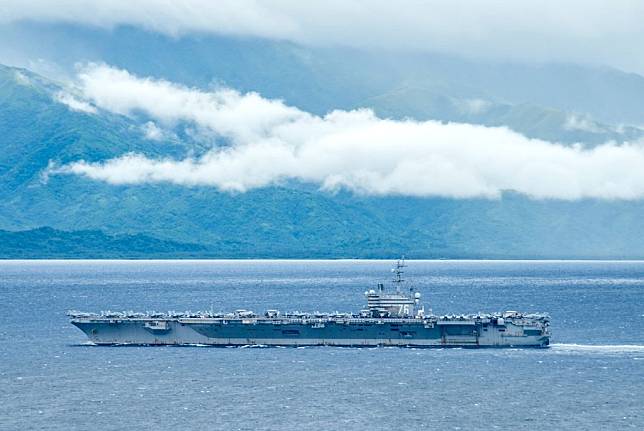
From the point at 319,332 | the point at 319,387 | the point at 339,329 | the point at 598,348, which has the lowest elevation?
the point at 319,387

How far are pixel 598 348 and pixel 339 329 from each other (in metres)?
30.8

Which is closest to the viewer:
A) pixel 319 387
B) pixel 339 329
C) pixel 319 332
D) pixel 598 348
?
pixel 319 387

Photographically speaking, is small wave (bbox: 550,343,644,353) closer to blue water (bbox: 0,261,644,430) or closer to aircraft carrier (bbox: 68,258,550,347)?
blue water (bbox: 0,261,644,430)

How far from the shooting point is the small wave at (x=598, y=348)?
443 ft

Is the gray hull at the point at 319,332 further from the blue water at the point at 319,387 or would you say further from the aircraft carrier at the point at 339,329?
the blue water at the point at 319,387

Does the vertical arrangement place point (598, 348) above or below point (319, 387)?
above

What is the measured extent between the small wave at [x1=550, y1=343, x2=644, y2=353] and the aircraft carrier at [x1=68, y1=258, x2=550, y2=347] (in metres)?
2.54

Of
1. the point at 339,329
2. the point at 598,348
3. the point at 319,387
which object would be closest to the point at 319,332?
the point at 339,329

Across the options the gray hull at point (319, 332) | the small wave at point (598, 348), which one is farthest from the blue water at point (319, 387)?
the gray hull at point (319, 332)

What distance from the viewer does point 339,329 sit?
14138 cm

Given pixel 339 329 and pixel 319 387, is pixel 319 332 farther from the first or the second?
pixel 319 387

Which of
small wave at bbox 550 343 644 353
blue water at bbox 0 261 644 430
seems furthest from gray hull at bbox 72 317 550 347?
blue water at bbox 0 261 644 430

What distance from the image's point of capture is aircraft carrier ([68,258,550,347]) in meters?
138

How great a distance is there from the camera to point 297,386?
107500mm
